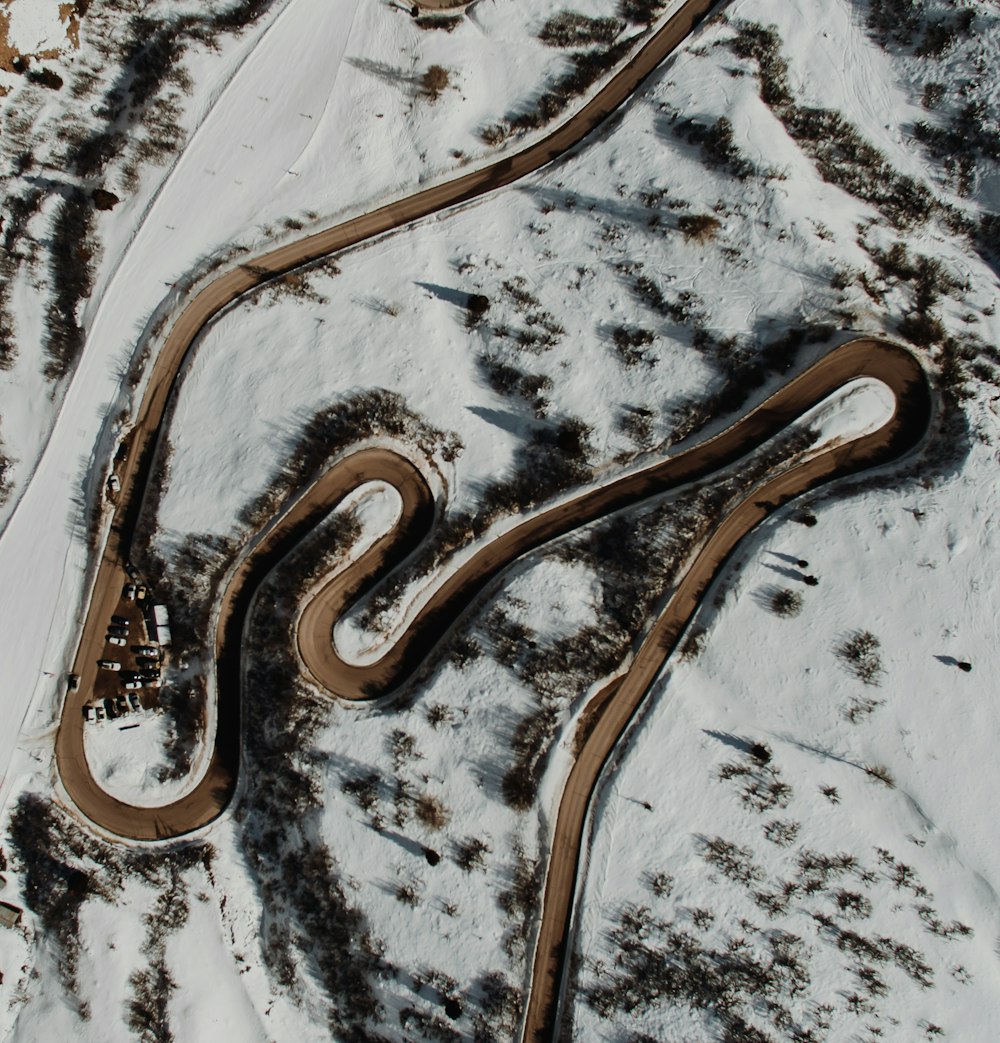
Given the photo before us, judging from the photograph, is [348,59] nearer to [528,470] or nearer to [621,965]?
[528,470]

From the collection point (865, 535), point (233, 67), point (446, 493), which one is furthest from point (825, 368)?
point (233, 67)

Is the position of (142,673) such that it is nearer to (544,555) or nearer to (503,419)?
(544,555)

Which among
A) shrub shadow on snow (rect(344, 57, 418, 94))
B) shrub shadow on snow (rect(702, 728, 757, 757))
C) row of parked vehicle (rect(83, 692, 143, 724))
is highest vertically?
shrub shadow on snow (rect(344, 57, 418, 94))

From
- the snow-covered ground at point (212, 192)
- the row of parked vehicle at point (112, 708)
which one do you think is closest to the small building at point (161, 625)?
the row of parked vehicle at point (112, 708)

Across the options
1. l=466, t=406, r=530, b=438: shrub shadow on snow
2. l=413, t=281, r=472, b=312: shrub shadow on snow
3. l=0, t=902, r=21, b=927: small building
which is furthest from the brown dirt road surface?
l=466, t=406, r=530, b=438: shrub shadow on snow

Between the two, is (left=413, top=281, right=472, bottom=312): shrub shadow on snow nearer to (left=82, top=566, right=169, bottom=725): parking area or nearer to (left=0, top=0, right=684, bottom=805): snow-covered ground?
(left=0, top=0, right=684, bottom=805): snow-covered ground

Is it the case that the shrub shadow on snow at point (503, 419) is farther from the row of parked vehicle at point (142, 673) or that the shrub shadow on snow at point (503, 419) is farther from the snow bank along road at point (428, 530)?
the row of parked vehicle at point (142, 673)
